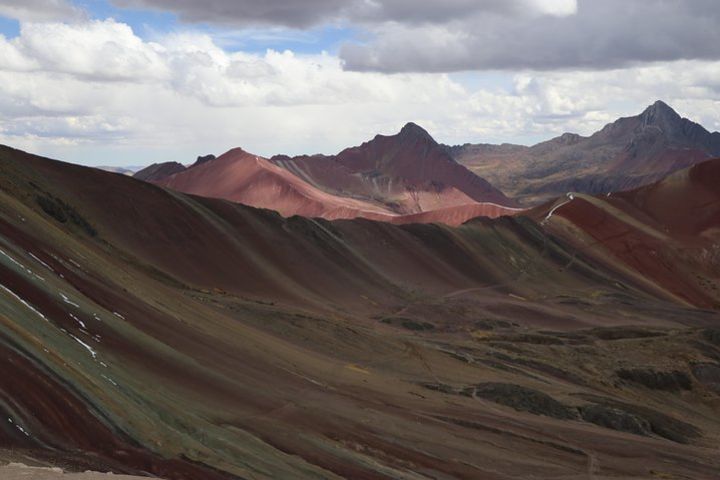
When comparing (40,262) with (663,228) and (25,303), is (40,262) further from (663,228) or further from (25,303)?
(663,228)

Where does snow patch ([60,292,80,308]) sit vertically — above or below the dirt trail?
above

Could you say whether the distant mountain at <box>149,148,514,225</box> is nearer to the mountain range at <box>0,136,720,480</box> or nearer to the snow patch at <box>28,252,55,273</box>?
the mountain range at <box>0,136,720,480</box>

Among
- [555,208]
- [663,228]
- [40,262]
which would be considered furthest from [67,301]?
[663,228]

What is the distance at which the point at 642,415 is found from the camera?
173 feet

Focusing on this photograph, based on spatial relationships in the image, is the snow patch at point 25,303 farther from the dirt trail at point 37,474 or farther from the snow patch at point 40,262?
the dirt trail at point 37,474

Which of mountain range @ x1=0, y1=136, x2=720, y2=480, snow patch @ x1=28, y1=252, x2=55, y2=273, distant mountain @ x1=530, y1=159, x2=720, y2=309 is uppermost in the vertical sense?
distant mountain @ x1=530, y1=159, x2=720, y2=309

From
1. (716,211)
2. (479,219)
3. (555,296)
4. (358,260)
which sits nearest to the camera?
(358,260)

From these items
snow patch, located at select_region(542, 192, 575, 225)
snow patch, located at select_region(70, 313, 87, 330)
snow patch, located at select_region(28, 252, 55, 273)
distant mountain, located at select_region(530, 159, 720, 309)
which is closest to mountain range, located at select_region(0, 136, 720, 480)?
snow patch, located at select_region(70, 313, 87, 330)

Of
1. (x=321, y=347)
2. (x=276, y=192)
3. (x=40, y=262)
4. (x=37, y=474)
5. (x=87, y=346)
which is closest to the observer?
(x=37, y=474)

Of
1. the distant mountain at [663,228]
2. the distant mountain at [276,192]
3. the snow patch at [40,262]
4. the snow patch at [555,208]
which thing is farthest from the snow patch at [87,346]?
the distant mountain at [276,192]

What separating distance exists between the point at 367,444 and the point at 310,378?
9.47m

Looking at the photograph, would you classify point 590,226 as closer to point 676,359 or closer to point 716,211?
point 716,211

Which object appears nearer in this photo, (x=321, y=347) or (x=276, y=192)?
(x=321, y=347)

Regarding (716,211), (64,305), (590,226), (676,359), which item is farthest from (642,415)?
(716,211)
